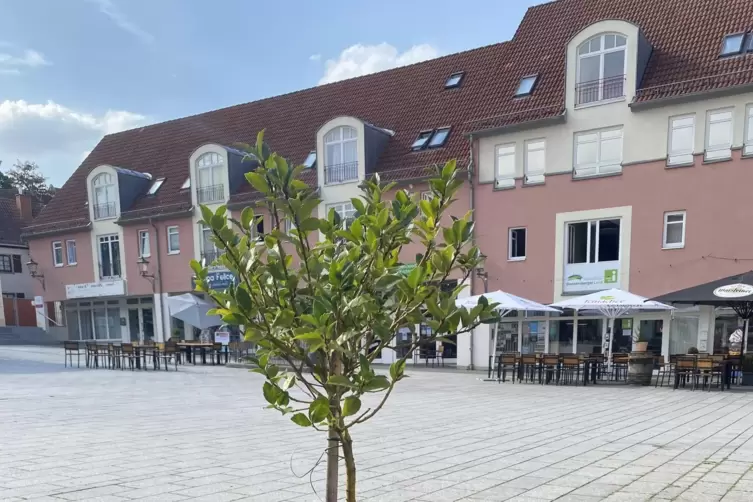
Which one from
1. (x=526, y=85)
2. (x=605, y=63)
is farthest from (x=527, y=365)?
(x=526, y=85)

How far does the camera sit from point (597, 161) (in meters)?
16.0

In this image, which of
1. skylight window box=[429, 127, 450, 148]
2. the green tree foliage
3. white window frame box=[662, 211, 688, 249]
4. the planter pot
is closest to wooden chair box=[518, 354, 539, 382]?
→ the planter pot

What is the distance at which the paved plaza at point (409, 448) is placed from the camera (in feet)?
15.1

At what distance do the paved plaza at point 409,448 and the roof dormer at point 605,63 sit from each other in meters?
9.19

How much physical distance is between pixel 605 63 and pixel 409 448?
1452cm

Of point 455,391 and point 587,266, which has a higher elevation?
point 587,266

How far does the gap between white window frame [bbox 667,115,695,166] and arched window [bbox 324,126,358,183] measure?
10.6 meters

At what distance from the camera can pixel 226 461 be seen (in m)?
5.61

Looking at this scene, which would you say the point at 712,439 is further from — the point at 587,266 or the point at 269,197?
the point at 587,266

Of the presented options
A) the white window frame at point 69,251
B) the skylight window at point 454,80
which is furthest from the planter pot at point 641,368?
the white window frame at point 69,251

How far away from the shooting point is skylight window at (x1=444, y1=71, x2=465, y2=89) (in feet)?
70.1

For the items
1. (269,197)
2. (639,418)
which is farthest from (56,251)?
(269,197)

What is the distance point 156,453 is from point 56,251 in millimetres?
28218

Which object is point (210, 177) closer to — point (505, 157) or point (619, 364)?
point (505, 157)
